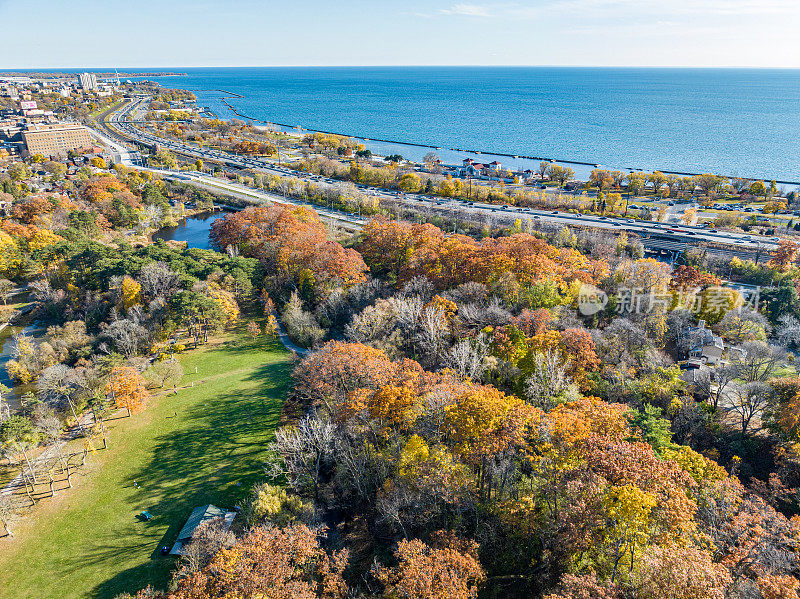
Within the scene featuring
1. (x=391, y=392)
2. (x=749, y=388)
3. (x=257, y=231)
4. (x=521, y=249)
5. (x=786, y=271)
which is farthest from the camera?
(x=257, y=231)

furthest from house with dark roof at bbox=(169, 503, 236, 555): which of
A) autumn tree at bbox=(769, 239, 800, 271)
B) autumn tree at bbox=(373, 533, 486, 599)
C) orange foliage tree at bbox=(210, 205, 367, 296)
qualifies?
autumn tree at bbox=(769, 239, 800, 271)

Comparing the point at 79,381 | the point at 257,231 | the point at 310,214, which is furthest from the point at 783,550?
the point at 310,214

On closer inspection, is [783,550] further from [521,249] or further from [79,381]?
[79,381]

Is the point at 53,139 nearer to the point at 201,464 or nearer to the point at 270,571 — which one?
A: the point at 201,464

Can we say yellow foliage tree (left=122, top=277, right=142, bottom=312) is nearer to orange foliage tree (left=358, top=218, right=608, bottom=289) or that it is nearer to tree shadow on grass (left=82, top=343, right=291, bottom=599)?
tree shadow on grass (left=82, top=343, right=291, bottom=599)

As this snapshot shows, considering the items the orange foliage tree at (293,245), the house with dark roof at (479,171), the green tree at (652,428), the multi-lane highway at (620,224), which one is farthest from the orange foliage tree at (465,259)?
the house with dark roof at (479,171)
